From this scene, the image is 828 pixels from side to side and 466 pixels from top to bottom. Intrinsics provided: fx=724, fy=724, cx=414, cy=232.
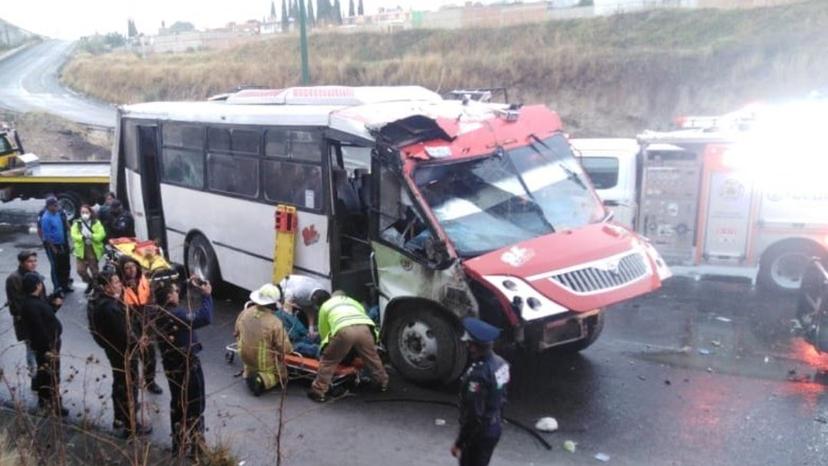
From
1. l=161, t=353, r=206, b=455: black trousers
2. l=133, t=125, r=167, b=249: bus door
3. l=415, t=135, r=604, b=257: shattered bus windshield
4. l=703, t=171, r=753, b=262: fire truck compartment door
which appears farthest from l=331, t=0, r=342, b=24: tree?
l=161, t=353, r=206, b=455: black trousers

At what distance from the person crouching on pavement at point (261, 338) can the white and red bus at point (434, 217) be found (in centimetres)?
107

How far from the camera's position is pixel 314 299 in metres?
7.71

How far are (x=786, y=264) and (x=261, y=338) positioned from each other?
7.31m

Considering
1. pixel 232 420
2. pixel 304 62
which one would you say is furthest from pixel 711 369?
pixel 304 62

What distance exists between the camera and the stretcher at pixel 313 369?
695cm

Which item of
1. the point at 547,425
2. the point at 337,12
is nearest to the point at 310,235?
the point at 547,425

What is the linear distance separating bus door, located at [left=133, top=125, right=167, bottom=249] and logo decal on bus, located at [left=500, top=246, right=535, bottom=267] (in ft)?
21.5

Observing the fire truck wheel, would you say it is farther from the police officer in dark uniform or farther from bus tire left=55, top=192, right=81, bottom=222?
bus tire left=55, top=192, right=81, bottom=222

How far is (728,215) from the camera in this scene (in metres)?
10.1

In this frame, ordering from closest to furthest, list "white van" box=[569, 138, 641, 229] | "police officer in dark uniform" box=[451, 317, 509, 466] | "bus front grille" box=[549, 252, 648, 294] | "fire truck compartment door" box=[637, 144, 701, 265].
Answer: "police officer in dark uniform" box=[451, 317, 509, 466] → "bus front grille" box=[549, 252, 648, 294] → "fire truck compartment door" box=[637, 144, 701, 265] → "white van" box=[569, 138, 641, 229]

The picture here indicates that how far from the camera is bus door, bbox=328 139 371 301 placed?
7.74 metres

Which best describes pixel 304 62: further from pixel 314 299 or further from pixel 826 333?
pixel 826 333

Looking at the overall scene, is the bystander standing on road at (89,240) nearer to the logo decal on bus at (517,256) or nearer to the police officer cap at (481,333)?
the logo decal on bus at (517,256)

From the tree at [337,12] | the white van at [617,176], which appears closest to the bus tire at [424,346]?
the white van at [617,176]
